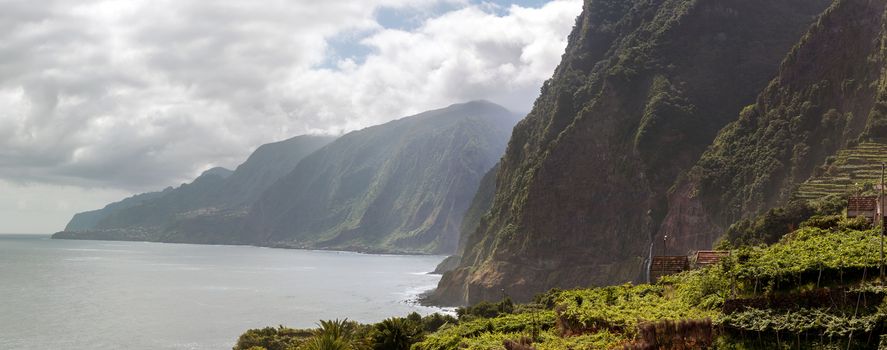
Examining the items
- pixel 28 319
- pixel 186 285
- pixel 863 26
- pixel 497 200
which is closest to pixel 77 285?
pixel 186 285

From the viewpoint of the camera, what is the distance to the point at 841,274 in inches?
960

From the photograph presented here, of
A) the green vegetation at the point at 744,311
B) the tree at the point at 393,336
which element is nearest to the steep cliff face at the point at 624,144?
the tree at the point at 393,336

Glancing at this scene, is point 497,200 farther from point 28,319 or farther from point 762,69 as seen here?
point 28,319

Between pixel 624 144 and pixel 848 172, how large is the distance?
43896 mm

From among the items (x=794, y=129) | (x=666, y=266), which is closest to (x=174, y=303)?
(x=666, y=266)

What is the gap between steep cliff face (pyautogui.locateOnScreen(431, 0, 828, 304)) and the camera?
107 m

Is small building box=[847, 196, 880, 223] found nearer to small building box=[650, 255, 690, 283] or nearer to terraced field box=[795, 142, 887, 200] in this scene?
small building box=[650, 255, 690, 283]

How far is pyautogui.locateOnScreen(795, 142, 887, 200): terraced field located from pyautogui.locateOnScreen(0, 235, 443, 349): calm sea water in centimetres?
5517

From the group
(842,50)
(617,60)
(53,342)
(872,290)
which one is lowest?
(53,342)

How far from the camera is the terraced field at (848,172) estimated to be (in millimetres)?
70125

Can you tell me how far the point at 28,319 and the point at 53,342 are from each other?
22.3m

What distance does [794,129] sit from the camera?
92.8 metres

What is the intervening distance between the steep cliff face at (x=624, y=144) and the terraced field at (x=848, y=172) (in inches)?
972

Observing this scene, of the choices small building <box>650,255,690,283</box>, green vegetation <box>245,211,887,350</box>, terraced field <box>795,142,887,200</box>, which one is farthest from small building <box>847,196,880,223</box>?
terraced field <box>795,142,887,200</box>
